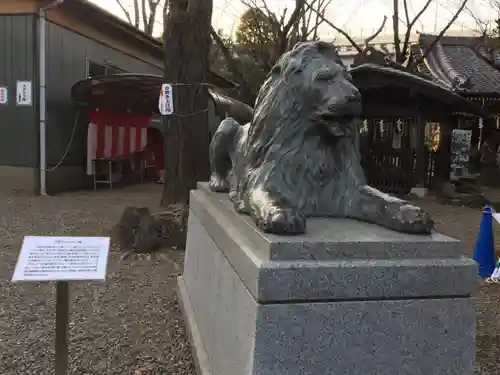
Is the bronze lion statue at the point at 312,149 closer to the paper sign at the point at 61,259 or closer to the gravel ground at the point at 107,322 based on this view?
the paper sign at the point at 61,259

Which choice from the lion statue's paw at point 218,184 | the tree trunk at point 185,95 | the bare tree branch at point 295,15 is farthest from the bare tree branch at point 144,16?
the lion statue's paw at point 218,184

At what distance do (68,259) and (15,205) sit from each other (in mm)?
8023

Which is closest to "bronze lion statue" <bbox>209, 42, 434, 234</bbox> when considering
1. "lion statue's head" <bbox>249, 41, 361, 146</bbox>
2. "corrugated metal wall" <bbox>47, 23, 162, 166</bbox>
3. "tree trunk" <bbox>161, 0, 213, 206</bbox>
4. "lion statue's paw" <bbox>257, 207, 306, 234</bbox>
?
"lion statue's head" <bbox>249, 41, 361, 146</bbox>

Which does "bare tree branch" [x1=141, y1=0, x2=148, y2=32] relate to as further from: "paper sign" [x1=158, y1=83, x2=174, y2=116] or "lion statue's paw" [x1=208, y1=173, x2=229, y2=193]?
"lion statue's paw" [x1=208, y1=173, x2=229, y2=193]

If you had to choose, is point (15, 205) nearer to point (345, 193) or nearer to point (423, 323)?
point (345, 193)

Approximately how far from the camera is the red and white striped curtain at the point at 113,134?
1302 centimetres

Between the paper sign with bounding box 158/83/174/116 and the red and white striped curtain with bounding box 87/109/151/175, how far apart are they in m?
4.82

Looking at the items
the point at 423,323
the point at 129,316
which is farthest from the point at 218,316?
the point at 129,316

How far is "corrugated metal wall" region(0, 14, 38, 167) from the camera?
11516 mm

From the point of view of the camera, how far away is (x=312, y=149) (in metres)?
2.84

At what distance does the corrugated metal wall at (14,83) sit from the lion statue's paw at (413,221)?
34.0ft

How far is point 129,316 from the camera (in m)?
4.61

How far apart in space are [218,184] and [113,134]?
9641 mm

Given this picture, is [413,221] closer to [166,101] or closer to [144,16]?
[166,101]
